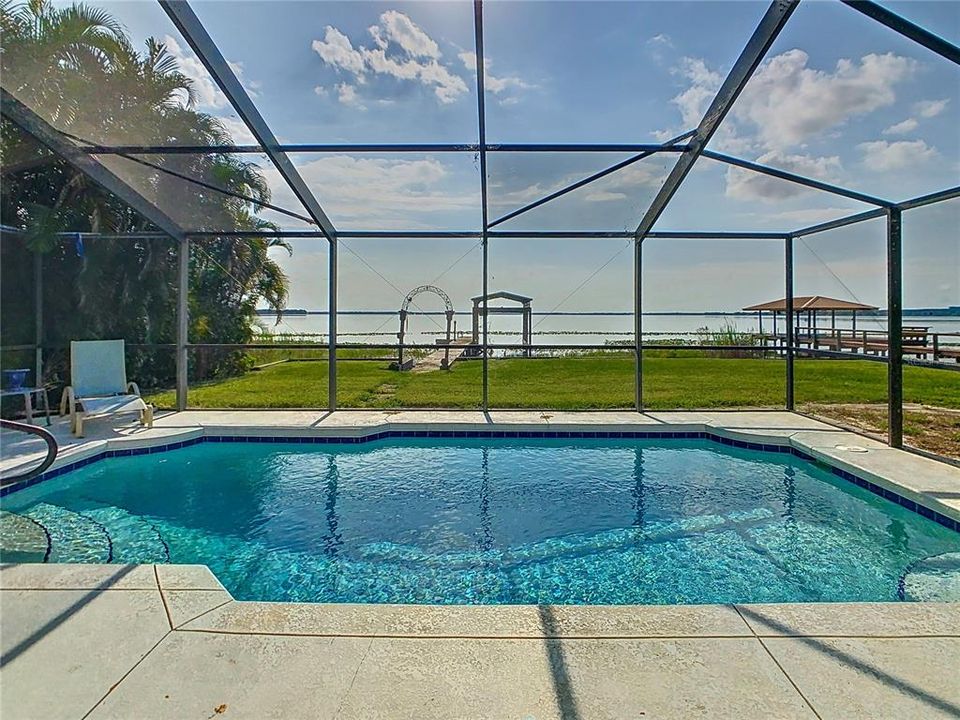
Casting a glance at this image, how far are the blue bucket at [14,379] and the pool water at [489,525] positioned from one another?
1.57 metres

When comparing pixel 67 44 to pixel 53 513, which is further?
pixel 67 44

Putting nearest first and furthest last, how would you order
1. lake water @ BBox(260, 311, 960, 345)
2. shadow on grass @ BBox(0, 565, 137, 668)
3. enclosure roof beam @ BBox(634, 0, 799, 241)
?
shadow on grass @ BBox(0, 565, 137, 668), enclosure roof beam @ BBox(634, 0, 799, 241), lake water @ BBox(260, 311, 960, 345)

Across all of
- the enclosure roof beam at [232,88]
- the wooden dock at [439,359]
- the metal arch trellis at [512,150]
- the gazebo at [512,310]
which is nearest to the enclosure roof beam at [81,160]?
the metal arch trellis at [512,150]

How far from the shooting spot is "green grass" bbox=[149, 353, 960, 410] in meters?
7.50

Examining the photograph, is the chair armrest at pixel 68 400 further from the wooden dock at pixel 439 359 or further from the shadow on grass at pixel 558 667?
the wooden dock at pixel 439 359

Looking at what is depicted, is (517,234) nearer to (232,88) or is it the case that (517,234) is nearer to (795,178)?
(795,178)

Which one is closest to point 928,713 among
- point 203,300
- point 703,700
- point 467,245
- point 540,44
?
point 703,700

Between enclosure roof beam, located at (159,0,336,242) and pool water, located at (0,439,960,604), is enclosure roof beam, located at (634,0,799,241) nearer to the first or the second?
pool water, located at (0,439,960,604)

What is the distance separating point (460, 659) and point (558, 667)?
1.08ft

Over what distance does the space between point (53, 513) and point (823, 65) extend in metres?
7.25

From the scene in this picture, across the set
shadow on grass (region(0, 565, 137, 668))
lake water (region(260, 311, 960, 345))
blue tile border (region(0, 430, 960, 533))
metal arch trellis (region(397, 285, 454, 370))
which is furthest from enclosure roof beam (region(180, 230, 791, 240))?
shadow on grass (region(0, 565, 137, 668))

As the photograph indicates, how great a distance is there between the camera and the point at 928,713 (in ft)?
5.47

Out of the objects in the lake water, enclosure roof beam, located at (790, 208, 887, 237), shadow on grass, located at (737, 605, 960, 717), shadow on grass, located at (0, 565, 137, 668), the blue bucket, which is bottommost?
shadow on grass, located at (737, 605, 960, 717)

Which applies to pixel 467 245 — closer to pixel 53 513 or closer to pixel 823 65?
pixel 823 65
